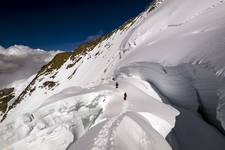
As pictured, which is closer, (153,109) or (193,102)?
(153,109)

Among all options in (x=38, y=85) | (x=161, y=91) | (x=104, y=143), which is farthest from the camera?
(x=38, y=85)

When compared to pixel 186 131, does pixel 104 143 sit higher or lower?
higher

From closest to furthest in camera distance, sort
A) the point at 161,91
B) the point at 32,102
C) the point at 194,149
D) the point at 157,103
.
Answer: the point at 194,149, the point at 157,103, the point at 161,91, the point at 32,102

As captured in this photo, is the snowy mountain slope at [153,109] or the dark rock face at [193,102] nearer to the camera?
the snowy mountain slope at [153,109]

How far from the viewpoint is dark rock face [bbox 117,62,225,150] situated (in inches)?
561

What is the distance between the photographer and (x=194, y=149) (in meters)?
14.1

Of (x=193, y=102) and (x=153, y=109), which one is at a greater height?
(x=153, y=109)

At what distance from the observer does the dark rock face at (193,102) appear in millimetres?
14242

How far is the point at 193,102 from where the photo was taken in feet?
57.3

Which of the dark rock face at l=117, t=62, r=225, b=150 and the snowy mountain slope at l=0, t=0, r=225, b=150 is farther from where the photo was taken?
the dark rock face at l=117, t=62, r=225, b=150

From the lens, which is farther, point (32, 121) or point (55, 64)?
point (55, 64)

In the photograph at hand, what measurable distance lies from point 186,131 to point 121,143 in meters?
4.63

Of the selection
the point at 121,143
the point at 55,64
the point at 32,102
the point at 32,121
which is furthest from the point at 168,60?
the point at 55,64

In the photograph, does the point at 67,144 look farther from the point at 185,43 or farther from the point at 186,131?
the point at 185,43
